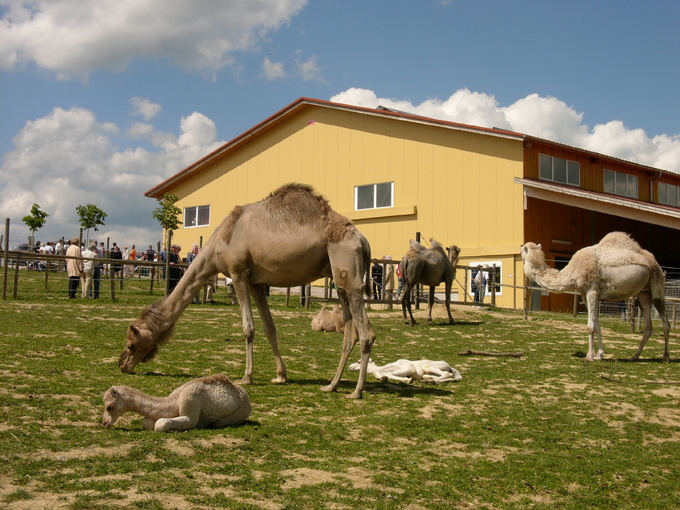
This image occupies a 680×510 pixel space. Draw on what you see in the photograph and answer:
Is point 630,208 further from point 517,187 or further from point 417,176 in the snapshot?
point 417,176

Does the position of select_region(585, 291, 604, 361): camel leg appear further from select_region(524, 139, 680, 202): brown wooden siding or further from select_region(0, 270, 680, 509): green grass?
select_region(524, 139, 680, 202): brown wooden siding

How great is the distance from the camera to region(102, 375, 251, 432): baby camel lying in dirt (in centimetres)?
557

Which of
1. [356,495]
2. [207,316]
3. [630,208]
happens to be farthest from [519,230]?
[356,495]

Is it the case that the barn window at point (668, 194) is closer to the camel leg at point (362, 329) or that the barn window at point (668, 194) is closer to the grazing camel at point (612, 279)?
the grazing camel at point (612, 279)

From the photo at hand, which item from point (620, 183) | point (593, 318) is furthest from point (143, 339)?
Answer: point (620, 183)

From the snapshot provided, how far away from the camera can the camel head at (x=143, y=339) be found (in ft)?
26.9

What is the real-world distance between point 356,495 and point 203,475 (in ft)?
3.65

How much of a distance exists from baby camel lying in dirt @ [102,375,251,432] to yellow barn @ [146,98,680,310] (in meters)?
18.5

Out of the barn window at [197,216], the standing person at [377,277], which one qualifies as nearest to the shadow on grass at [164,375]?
the standing person at [377,277]

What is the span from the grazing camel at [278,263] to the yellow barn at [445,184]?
53.1ft

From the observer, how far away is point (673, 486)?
17.2 feet

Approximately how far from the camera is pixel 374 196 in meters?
32.2

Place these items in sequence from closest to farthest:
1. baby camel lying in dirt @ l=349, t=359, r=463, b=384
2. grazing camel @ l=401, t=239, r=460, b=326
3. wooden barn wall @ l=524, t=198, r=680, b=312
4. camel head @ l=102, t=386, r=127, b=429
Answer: camel head @ l=102, t=386, r=127, b=429
baby camel lying in dirt @ l=349, t=359, r=463, b=384
grazing camel @ l=401, t=239, r=460, b=326
wooden barn wall @ l=524, t=198, r=680, b=312

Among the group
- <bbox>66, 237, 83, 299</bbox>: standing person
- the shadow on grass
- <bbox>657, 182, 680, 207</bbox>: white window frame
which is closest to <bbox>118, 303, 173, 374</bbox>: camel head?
the shadow on grass
